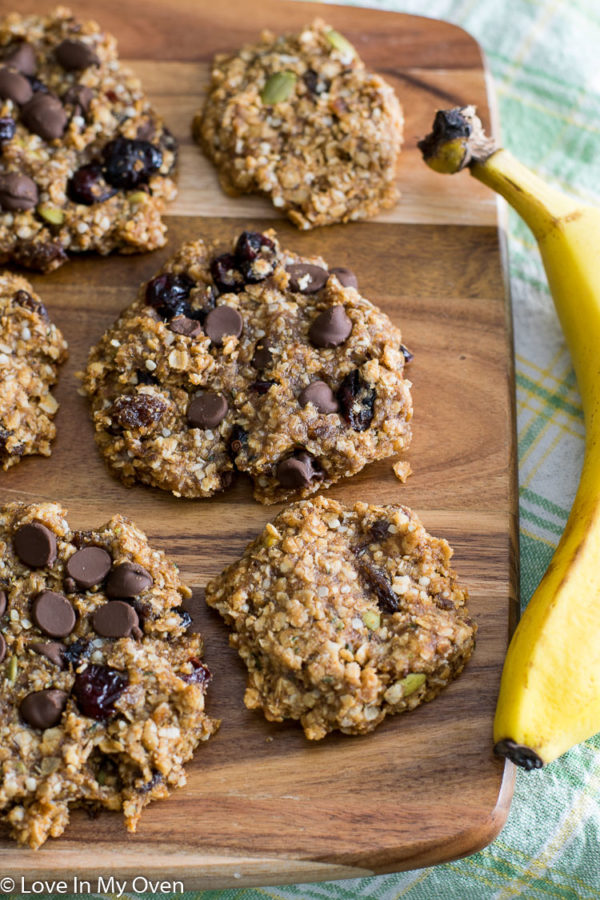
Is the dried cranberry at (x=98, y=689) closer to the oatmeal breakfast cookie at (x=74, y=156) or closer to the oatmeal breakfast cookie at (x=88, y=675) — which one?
the oatmeal breakfast cookie at (x=88, y=675)

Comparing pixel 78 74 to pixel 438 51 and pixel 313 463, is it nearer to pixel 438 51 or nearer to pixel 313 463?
pixel 438 51

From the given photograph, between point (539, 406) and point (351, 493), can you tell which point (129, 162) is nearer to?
point (351, 493)

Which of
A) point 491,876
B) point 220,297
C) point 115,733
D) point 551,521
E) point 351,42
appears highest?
point 351,42

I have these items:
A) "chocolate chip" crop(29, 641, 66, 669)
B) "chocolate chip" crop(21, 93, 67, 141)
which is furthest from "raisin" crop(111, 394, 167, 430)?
"chocolate chip" crop(21, 93, 67, 141)

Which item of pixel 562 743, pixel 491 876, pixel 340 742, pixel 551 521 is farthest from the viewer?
pixel 551 521

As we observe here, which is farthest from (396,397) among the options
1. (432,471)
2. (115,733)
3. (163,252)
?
(115,733)

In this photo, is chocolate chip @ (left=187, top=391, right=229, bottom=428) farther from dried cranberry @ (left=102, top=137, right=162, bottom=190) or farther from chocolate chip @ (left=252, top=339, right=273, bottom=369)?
dried cranberry @ (left=102, top=137, right=162, bottom=190)

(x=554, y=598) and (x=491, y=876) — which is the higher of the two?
(x=554, y=598)
